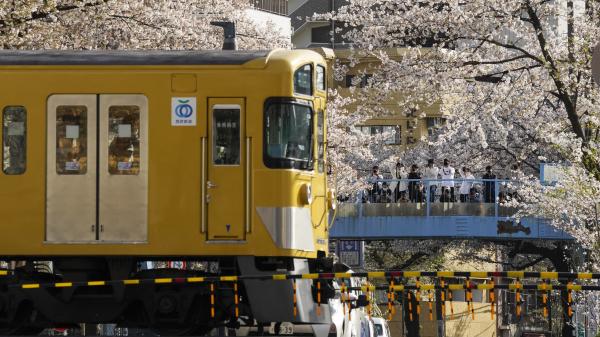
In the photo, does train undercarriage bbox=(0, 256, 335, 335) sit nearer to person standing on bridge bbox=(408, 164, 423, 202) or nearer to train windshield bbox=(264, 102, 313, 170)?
train windshield bbox=(264, 102, 313, 170)

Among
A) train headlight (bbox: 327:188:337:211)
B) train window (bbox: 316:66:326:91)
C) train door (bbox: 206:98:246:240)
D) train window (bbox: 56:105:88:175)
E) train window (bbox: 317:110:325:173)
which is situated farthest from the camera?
train headlight (bbox: 327:188:337:211)

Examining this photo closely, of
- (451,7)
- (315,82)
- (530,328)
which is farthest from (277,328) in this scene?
(530,328)

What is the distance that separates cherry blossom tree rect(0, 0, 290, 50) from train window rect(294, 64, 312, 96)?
289 inches

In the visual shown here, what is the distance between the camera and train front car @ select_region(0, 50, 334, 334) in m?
16.5

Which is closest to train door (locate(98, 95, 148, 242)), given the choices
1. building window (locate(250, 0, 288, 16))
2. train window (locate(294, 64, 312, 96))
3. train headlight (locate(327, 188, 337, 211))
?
train window (locate(294, 64, 312, 96))

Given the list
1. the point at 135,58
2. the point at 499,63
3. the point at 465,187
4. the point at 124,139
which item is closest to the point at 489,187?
the point at 465,187

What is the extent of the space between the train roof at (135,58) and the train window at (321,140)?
1.07m

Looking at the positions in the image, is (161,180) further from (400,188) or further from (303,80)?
(400,188)

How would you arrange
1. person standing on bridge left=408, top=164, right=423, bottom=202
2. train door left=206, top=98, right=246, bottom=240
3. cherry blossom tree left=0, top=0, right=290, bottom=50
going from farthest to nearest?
person standing on bridge left=408, top=164, right=423, bottom=202 < cherry blossom tree left=0, top=0, right=290, bottom=50 < train door left=206, top=98, right=246, bottom=240

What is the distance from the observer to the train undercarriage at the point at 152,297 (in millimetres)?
16609

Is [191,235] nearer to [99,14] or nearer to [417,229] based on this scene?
[99,14]

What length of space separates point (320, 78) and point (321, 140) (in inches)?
29.7

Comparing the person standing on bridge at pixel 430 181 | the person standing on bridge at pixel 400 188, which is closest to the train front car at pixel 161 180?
the person standing on bridge at pixel 430 181

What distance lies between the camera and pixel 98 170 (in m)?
16.6
